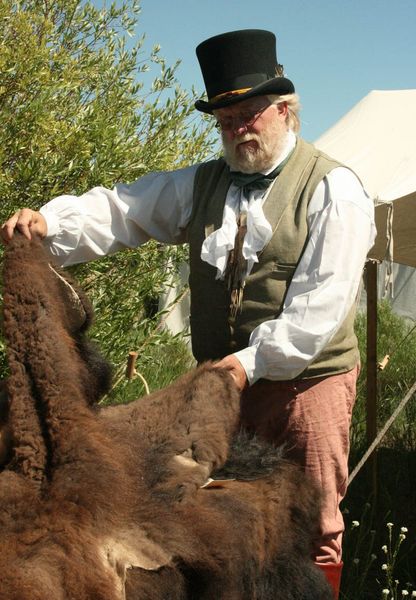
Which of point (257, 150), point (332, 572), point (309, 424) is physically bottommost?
point (332, 572)

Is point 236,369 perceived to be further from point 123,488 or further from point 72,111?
point 72,111

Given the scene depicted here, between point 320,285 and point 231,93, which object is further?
point 231,93

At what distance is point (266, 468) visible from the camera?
91.7 inches

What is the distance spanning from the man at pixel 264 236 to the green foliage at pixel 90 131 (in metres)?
1.00

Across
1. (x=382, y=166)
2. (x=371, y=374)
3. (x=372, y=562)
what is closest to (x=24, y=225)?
(x=372, y=562)

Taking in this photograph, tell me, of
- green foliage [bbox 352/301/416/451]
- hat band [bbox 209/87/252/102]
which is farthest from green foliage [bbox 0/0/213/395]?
green foliage [bbox 352/301/416/451]

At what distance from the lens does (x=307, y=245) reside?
2.68 meters

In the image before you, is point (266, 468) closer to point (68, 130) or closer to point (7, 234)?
point (7, 234)

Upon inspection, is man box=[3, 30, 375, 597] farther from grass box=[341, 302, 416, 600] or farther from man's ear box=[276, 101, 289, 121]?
grass box=[341, 302, 416, 600]

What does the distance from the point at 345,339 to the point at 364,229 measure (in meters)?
0.44

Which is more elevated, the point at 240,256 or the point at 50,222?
the point at 50,222

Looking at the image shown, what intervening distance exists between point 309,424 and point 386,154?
4627mm

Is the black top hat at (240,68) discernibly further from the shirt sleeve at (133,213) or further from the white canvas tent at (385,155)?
the white canvas tent at (385,155)

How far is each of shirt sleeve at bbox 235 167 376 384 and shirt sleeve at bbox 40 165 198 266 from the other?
553mm
